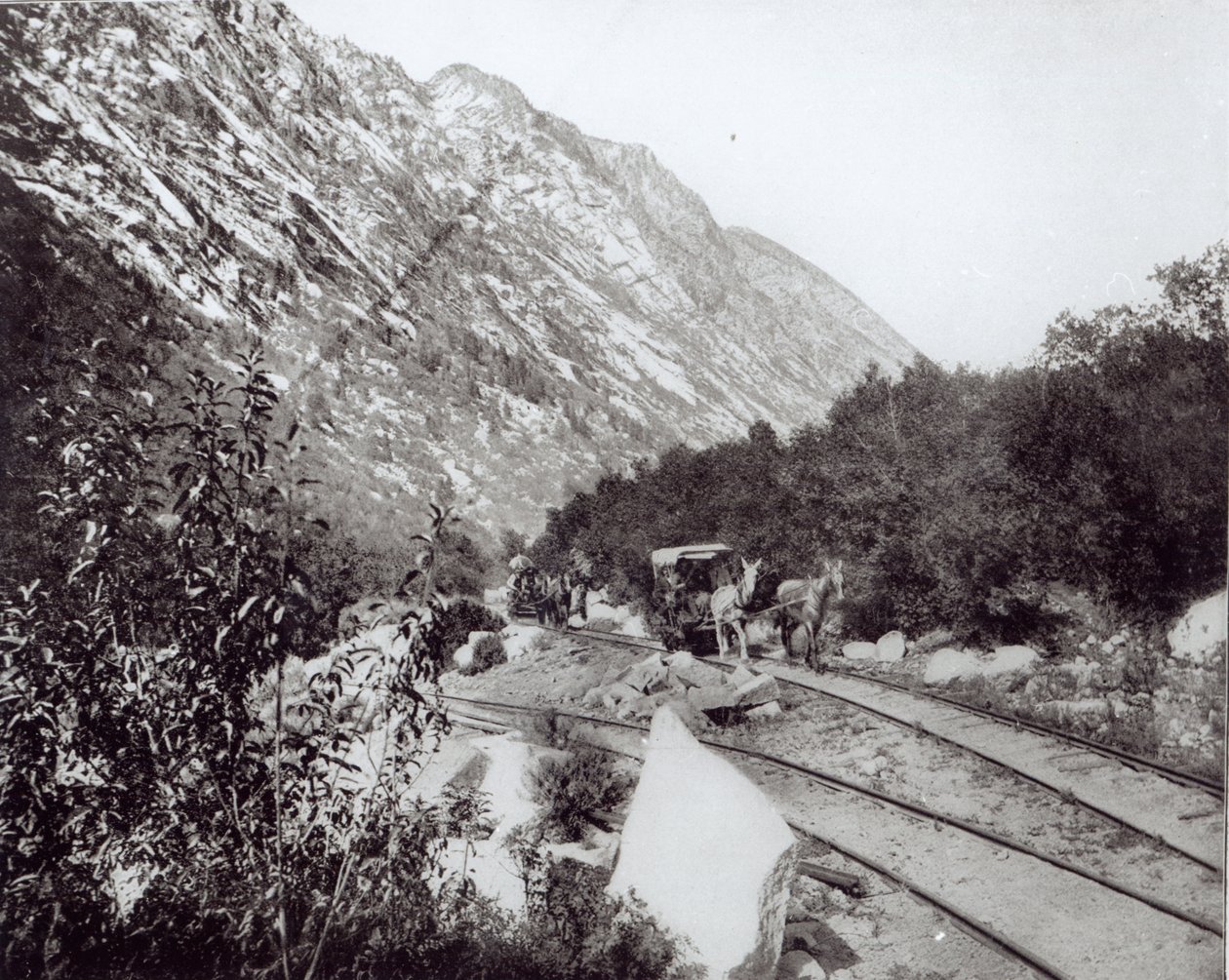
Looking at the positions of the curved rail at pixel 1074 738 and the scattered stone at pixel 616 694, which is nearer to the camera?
the curved rail at pixel 1074 738

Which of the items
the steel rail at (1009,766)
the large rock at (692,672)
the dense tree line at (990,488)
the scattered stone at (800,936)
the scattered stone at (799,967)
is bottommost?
the scattered stone at (799,967)

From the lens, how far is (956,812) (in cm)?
468

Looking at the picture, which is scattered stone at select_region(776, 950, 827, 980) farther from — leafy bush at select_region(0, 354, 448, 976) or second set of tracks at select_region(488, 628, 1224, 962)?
leafy bush at select_region(0, 354, 448, 976)

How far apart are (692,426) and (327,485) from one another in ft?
9.92

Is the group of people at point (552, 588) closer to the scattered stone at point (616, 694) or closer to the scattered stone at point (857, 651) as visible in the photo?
the scattered stone at point (616, 694)

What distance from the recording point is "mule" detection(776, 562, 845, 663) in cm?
622

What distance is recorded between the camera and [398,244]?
5266 mm

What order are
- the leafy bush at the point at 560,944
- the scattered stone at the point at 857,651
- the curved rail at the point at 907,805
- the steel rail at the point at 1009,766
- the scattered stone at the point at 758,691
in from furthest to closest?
the scattered stone at the point at 857,651 → the scattered stone at the point at 758,691 → the steel rail at the point at 1009,766 → the curved rail at the point at 907,805 → the leafy bush at the point at 560,944

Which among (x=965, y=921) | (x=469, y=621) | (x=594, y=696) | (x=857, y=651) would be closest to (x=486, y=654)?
(x=469, y=621)

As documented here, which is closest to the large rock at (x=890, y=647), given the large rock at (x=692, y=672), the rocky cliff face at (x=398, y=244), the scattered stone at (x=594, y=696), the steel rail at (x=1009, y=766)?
the steel rail at (x=1009, y=766)

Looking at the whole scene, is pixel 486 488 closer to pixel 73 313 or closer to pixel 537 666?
pixel 537 666

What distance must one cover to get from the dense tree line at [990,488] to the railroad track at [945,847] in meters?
1.12

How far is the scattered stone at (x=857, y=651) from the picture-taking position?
6742 millimetres

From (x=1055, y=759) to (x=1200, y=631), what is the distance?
1299 mm
